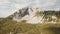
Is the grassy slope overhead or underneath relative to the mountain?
underneath

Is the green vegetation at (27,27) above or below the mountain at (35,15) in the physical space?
below

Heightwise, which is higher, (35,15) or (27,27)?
(35,15)

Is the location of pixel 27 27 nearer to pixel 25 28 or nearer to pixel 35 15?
pixel 25 28

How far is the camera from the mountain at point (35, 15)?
5.85 ft

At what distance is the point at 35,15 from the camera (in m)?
1.82

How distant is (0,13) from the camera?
1812mm

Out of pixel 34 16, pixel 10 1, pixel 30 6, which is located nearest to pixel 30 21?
pixel 34 16

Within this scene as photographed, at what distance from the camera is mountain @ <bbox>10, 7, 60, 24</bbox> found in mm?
1784

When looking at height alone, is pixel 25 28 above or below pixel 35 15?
below

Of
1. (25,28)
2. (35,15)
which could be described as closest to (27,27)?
(25,28)

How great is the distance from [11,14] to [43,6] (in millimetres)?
434

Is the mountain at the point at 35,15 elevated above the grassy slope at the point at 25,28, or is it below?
above

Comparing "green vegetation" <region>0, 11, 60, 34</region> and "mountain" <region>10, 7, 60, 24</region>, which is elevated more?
"mountain" <region>10, 7, 60, 24</region>

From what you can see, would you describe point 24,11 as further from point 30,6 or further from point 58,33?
point 58,33
